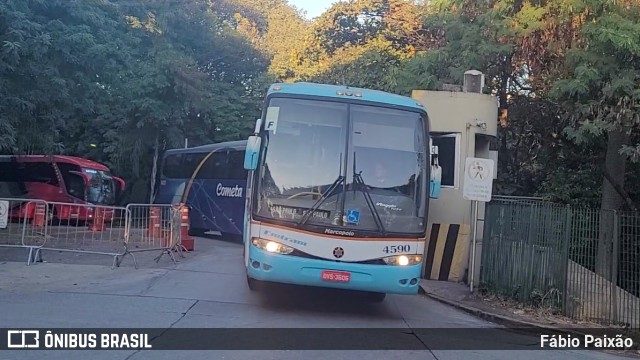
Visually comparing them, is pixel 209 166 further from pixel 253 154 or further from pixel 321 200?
pixel 321 200

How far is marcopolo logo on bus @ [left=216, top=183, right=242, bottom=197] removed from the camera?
75.2 ft

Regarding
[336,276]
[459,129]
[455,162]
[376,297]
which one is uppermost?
[459,129]

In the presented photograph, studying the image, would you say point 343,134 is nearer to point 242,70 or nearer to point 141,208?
point 141,208

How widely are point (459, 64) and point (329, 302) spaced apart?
29.9 ft

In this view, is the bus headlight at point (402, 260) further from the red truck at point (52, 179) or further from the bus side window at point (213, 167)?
the red truck at point (52, 179)

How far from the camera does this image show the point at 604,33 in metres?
13.2

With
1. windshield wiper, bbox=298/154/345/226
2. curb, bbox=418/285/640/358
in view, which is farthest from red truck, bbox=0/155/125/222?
windshield wiper, bbox=298/154/345/226

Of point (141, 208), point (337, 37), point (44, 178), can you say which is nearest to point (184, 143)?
point (44, 178)

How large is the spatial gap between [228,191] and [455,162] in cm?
1027

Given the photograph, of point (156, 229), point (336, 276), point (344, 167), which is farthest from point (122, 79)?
point (336, 276)

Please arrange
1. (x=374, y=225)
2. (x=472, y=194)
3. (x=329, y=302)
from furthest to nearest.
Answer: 1. (x=472, y=194)
2. (x=329, y=302)
3. (x=374, y=225)

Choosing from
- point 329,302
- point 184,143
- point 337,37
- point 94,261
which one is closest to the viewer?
point 329,302

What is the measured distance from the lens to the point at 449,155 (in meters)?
15.7

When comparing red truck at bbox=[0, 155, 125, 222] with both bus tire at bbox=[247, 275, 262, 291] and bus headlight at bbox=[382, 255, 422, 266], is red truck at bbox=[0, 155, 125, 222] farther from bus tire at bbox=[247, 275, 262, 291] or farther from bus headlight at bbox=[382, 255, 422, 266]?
bus headlight at bbox=[382, 255, 422, 266]
